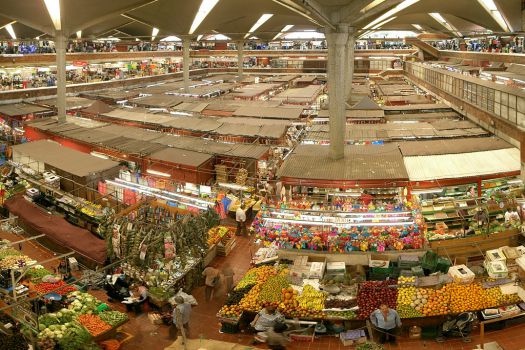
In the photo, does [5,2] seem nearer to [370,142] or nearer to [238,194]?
[238,194]

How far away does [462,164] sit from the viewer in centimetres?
1311

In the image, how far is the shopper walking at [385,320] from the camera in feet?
26.5

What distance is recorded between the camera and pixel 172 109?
2458cm

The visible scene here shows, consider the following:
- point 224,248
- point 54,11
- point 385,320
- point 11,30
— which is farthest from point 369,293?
point 11,30

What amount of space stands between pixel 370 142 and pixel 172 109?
40.3 feet

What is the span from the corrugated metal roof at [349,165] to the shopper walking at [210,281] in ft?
12.1

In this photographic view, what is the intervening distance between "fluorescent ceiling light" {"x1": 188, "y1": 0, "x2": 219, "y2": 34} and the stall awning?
49.7ft

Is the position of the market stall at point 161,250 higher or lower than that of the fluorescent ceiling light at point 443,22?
lower

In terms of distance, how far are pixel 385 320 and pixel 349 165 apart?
599cm

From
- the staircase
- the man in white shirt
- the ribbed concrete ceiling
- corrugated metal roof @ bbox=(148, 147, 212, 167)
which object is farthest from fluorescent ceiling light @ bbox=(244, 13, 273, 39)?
the man in white shirt

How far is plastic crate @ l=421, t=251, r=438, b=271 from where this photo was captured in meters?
9.70

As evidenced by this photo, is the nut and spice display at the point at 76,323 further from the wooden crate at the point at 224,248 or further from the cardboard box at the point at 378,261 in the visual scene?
the cardboard box at the point at 378,261

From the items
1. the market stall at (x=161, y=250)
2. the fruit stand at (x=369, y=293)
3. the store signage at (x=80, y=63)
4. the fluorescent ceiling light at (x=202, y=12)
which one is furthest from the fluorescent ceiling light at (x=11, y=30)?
the fruit stand at (x=369, y=293)

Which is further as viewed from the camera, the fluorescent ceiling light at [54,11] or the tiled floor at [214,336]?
the fluorescent ceiling light at [54,11]
